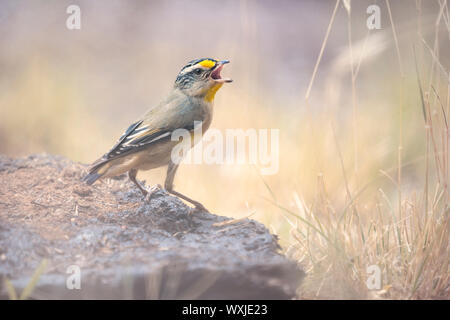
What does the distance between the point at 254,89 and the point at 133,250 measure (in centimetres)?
359

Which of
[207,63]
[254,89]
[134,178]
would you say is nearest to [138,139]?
[134,178]

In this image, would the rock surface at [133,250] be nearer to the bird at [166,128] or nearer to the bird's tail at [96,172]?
the bird's tail at [96,172]

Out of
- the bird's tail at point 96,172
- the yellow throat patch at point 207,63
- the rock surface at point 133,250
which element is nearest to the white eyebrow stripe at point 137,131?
the bird's tail at point 96,172

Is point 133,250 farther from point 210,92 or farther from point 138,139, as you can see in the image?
point 210,92

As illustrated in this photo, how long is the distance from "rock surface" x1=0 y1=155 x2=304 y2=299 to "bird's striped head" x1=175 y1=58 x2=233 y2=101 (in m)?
1.00

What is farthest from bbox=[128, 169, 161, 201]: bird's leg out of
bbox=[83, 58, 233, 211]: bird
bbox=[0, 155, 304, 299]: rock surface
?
bbox=[0, 155, 304, 299]: rock surface

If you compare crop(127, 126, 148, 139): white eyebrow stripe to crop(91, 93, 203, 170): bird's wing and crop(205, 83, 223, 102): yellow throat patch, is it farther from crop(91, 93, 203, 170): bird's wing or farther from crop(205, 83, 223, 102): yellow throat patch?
crop(205, 83, 223, 102): yellow throat patch

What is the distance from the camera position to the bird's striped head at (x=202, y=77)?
3.63 meters

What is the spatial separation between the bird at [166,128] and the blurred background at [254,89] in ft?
2.03

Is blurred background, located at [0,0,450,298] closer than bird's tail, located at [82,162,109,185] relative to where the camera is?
No

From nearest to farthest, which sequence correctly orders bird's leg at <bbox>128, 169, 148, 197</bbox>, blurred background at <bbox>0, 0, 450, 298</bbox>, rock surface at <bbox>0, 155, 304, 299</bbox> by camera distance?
rock surface at <bbox>0, 155, 304, 299</bbox>
bird's leg at <bbox>128, 169, 148, 197</bbox>
blurred background at <bbox>0, 0, 450, 298</bbox>

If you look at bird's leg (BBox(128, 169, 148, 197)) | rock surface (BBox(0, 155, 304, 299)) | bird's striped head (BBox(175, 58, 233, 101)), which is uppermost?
bird's striped head (BBox(175, 58, 233, 101))

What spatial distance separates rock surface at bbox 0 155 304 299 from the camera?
2.25m
